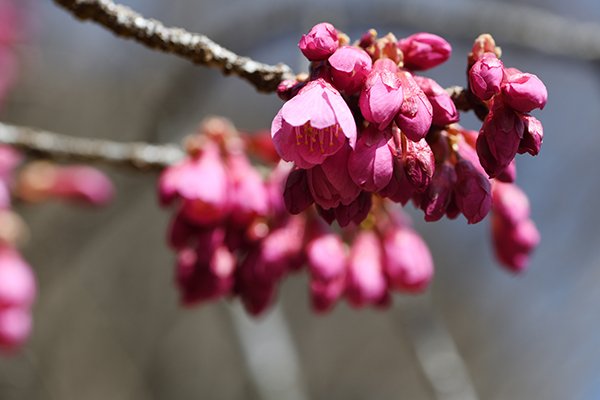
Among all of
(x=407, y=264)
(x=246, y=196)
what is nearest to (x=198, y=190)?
(x=246, y=196)

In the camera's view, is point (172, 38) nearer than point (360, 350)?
Yes

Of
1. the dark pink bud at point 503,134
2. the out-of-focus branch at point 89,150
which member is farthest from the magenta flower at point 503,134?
the out-of-focus branch at point 89,150

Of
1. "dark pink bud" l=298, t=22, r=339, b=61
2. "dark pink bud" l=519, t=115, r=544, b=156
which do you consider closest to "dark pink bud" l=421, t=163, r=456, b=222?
"dark pink bud" l=519, t=115, r=544, b=156

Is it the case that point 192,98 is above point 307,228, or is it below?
above

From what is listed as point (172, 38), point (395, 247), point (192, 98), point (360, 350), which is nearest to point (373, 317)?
point (360, 350)

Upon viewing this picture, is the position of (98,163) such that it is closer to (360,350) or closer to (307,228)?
(307,228)

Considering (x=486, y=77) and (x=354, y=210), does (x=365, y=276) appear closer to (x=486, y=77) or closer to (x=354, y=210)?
(x=354, y=210)
